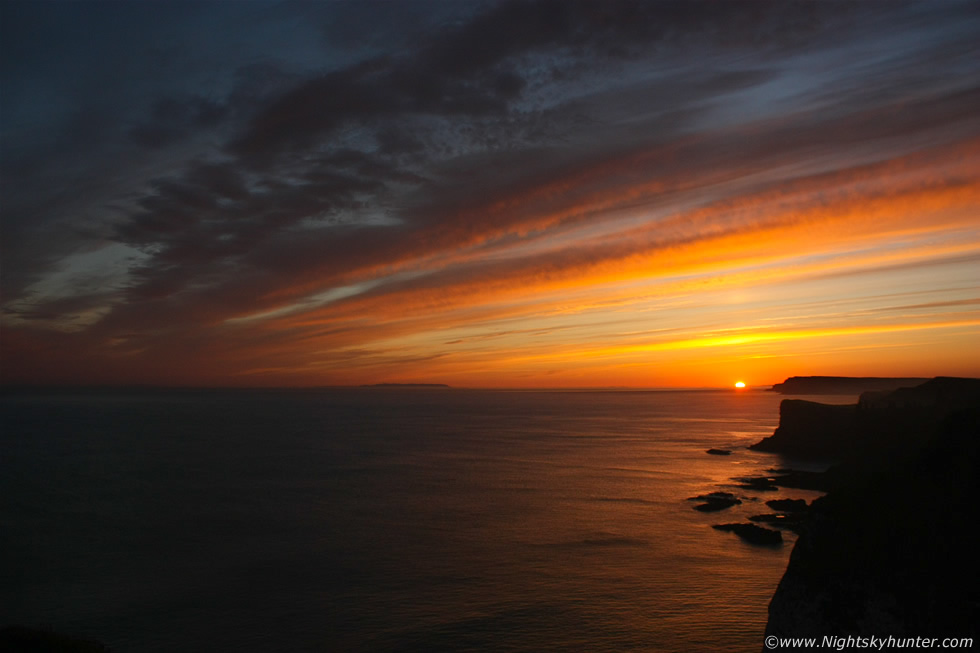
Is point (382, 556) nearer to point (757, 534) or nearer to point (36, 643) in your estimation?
point (36, 643)

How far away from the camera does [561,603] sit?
1282 inches

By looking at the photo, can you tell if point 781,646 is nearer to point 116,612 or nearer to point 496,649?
point 496,649

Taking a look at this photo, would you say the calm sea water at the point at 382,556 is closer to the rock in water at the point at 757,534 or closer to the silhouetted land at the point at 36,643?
the rock in water at the point at 757,534

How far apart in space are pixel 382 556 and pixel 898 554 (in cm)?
3220

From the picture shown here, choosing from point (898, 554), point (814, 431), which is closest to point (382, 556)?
point (898, 554)

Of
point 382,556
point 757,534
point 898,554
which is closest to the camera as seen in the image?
point 898,554

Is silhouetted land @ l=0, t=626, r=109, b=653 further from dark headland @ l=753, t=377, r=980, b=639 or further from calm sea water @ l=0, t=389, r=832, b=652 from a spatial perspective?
dark headland @ l=753, t=377, r=980, b=639

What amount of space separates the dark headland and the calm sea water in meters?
10.8

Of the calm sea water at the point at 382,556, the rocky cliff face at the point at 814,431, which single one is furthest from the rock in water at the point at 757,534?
the rocky cliff face at the point at 814,431

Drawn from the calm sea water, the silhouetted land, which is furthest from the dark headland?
the silhouetted land

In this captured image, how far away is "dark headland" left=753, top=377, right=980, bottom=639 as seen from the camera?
53.6 feet

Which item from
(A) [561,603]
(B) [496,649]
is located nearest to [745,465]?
(A) [561,603]

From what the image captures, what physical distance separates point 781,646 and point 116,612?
32.6m

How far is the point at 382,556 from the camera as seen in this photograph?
4131cm
